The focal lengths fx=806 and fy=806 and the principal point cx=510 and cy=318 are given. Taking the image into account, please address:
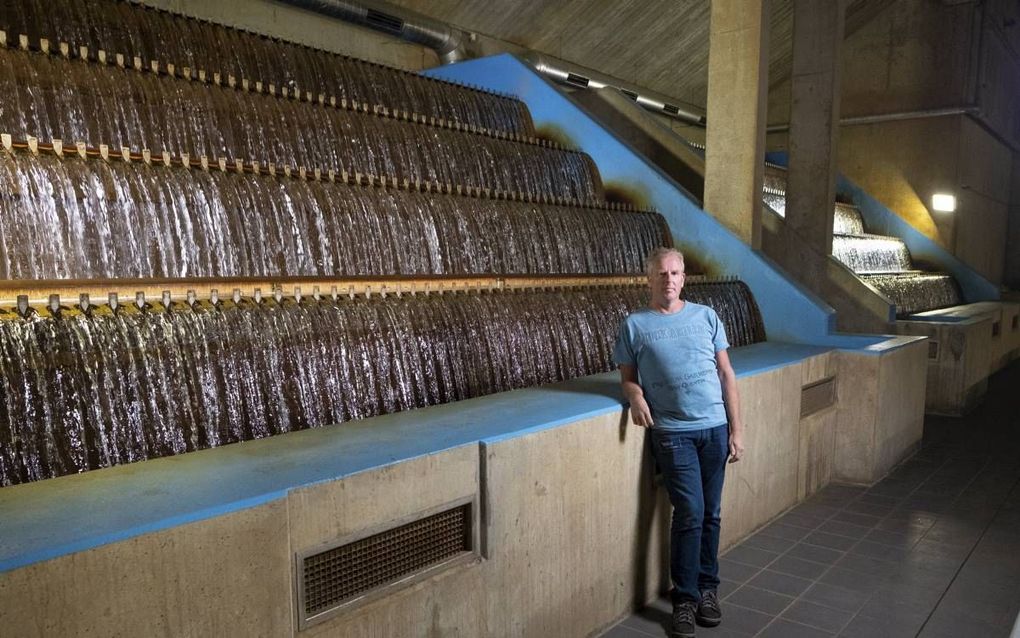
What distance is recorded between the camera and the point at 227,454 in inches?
118

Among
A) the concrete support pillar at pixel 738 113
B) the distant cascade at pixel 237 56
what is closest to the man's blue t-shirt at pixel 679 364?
the distant cascade at pixel 237 56

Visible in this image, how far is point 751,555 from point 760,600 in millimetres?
655

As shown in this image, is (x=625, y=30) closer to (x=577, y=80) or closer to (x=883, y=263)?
(x=577, y=80)

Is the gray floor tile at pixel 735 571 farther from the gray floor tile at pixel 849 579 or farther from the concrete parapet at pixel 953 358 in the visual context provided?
the concrete parapet at pixel 953 358

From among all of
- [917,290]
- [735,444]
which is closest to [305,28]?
[735,444]

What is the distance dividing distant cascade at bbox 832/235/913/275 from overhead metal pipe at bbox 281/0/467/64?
20.9 feet

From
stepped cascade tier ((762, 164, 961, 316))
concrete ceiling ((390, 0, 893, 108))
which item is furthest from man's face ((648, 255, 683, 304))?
stepped cascade tier ((762, 164, 961, 316))

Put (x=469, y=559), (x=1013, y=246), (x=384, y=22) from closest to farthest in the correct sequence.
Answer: (x=469, y=559)
(x=384, y=22)
(x=1013, y=246)

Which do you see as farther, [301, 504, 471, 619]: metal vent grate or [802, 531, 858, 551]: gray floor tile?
[802, 531, 858, 551]: gray floor tile

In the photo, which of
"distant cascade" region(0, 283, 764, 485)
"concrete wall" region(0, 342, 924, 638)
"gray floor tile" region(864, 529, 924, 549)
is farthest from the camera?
"gray floor tile" region(864, 529, 924, 549)

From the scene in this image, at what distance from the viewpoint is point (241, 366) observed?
3.91 metres

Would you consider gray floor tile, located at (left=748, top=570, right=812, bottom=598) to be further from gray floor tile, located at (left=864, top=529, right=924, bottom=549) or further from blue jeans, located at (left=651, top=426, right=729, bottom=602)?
gray floor tile, located at (left=864, top=529, right=924, bottom=549)

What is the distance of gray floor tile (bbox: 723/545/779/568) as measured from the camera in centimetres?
471

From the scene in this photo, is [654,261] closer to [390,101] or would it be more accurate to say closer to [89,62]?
[89,62]
